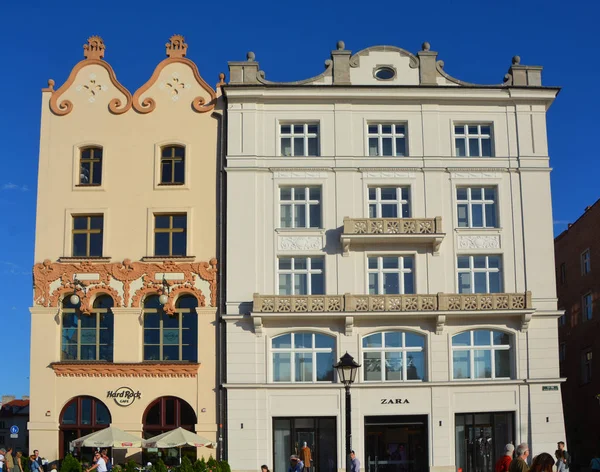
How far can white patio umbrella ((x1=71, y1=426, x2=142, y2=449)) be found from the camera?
117ft

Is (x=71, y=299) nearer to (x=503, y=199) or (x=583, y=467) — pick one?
(x=503, y=199)

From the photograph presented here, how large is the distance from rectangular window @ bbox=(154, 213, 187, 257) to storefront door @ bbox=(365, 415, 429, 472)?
35.2ft

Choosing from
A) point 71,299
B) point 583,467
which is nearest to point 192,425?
point 71,299

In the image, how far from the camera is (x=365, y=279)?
39.6 m

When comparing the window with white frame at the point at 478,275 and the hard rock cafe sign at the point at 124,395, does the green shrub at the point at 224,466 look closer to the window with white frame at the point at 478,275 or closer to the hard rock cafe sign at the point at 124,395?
the hard rock cafe sign at the point at 124,395

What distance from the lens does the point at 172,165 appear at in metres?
41.3

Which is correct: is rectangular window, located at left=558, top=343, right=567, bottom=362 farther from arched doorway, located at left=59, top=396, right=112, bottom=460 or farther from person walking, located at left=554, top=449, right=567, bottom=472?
arched doorway, located at left=59, top=396, right=112, bottom=460

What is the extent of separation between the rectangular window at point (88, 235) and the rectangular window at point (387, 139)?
12.2m

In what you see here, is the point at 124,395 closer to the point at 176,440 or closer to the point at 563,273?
the point at 176,440

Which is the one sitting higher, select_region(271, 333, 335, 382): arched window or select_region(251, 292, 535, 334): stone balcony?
select_region(251, 292, 535, 334): stone balcony

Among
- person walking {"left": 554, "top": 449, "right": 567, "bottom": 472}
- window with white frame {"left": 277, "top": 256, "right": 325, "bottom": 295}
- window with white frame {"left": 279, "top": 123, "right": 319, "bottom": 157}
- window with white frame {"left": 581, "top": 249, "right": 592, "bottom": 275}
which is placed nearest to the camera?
person walking {"left": 554, "top": 449, "right": 567, "bottom": 472}

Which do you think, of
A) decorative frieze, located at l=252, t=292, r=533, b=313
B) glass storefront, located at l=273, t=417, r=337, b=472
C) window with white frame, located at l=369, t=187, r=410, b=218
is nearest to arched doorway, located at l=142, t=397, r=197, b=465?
glass storefront, located at l=273, t=417, r=337, b=472

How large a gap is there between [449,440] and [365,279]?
24.2 feet

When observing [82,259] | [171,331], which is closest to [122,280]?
[82,259]
